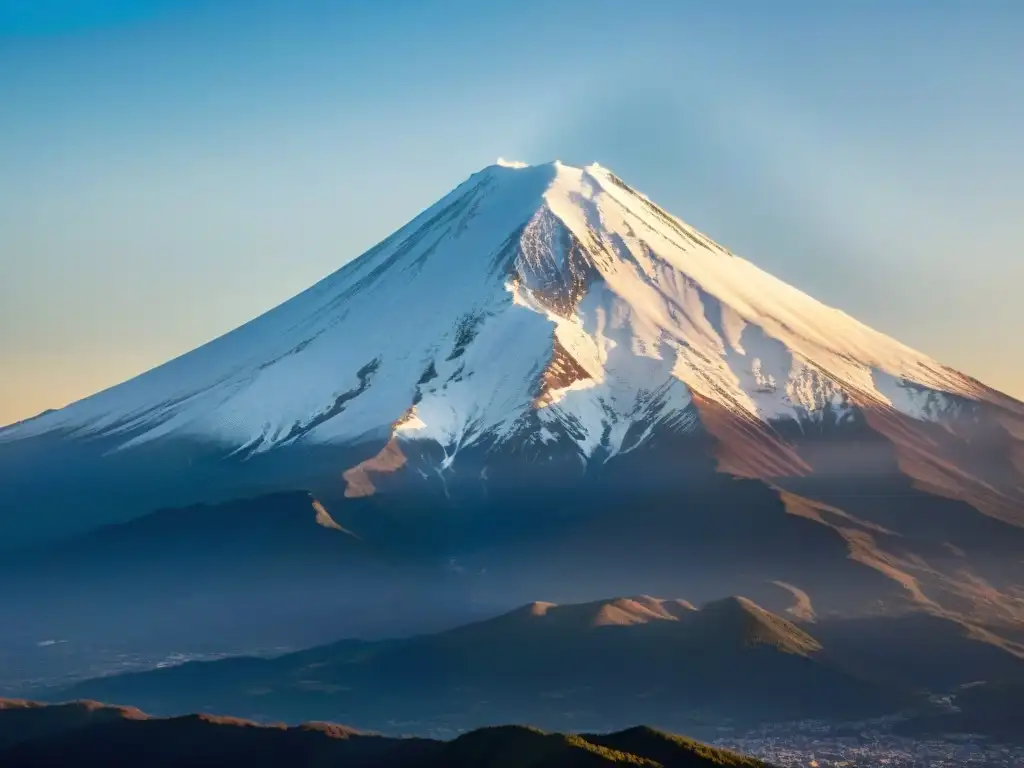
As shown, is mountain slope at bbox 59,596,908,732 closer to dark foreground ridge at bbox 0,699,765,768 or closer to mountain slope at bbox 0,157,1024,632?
mountain slope at bbox 0,157,1024,632

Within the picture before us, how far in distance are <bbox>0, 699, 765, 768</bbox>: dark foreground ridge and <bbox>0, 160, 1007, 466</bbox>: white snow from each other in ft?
215

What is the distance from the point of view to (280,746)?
6322 cm

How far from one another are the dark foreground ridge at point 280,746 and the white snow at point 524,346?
215ft

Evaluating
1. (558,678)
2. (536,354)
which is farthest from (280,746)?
(536,354)

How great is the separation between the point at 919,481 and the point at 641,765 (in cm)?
7648

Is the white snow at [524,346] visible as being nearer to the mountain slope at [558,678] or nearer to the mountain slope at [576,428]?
the mountain slope at [576,428]

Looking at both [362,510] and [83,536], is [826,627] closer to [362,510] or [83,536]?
[362,510]

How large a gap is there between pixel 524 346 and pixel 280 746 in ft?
256

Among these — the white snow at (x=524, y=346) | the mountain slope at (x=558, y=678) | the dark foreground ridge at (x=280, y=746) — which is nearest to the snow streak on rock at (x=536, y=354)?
the white snow at (x=524, y=346)

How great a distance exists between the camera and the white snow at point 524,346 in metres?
136

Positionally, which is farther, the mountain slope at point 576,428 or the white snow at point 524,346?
the white snow at point 524,346

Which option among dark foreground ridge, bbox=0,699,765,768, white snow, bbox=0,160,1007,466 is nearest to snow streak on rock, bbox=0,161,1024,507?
white snow, bbox=0,160,1007,466

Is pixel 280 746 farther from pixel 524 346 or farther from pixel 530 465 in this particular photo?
pixel 524 346

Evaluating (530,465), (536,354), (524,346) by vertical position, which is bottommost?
(530,465)
